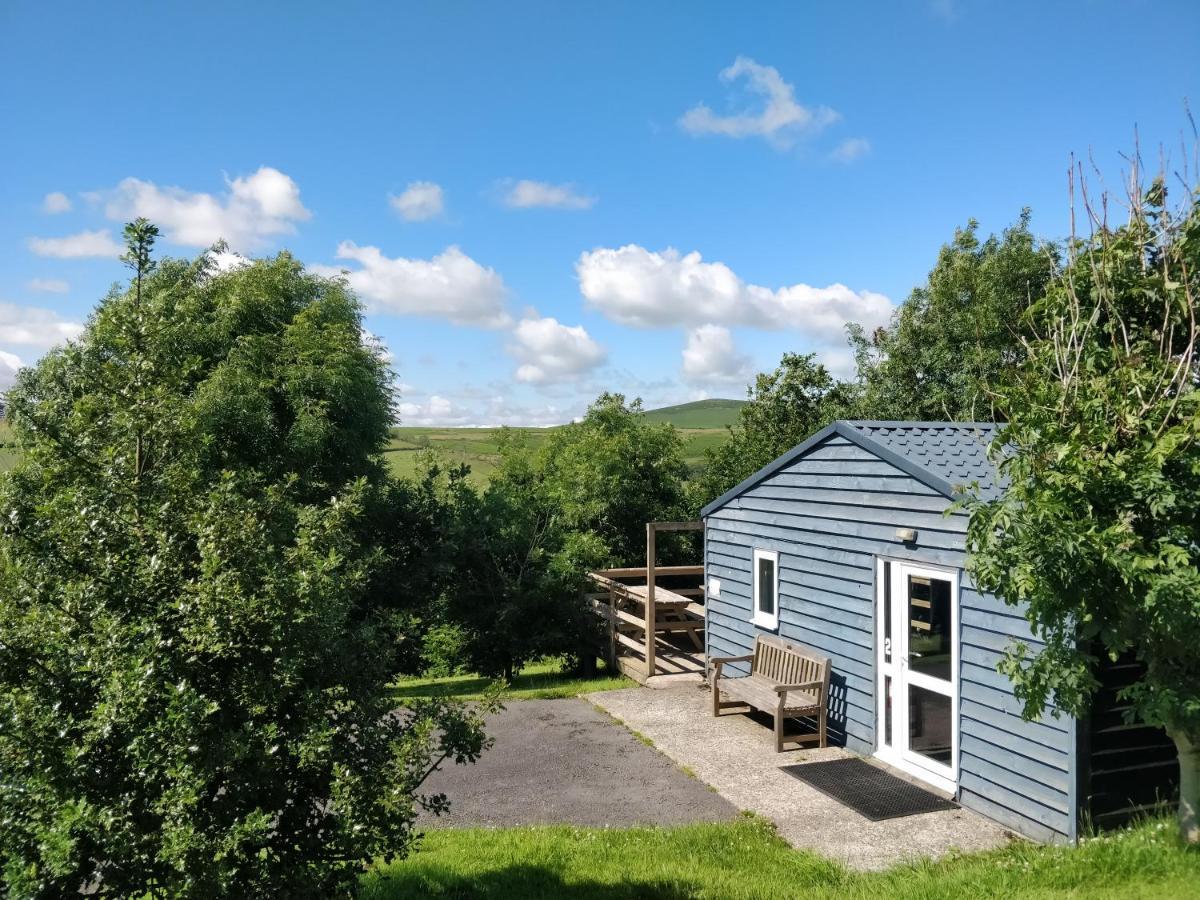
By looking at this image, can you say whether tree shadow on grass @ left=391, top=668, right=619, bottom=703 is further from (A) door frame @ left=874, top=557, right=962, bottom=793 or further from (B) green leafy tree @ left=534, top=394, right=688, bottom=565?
(A) door frame @ left=874, top=557, right=962, bottom=793

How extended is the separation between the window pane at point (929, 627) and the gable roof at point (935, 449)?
3.30ft

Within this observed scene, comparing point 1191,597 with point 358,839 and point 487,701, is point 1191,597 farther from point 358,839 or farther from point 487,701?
point 358,839

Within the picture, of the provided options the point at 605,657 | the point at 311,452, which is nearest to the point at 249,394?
the point at 311,452

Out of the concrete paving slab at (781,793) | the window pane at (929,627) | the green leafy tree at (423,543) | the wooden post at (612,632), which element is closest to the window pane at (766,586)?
the concrete paving slab at (781,793)

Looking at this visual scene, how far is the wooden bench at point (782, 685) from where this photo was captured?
30.0 feet

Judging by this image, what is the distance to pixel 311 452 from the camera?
16734 millimetres

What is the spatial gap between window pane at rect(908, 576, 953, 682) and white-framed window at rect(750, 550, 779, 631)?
2492mm

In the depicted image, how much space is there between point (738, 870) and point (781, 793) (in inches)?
76.4

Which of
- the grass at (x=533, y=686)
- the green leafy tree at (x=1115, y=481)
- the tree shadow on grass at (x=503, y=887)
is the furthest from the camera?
the grass at (x=533, y=686)

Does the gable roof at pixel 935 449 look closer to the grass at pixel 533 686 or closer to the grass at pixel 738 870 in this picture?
the grass at pixel 738 870

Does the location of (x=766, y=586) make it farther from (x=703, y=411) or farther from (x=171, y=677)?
(x=703, y=411)

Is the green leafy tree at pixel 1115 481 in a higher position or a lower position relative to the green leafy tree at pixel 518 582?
higher

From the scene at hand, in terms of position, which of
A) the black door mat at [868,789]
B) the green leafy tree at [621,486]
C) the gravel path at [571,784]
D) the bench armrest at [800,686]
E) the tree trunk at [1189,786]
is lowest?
the gravel path at [571,784]

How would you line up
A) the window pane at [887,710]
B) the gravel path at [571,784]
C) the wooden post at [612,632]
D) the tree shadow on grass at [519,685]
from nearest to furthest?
the gravel path at [571,784] → the window pane at [887,710] → the tree shadow on grass at [519,685] → the wooden post at [612,632]
